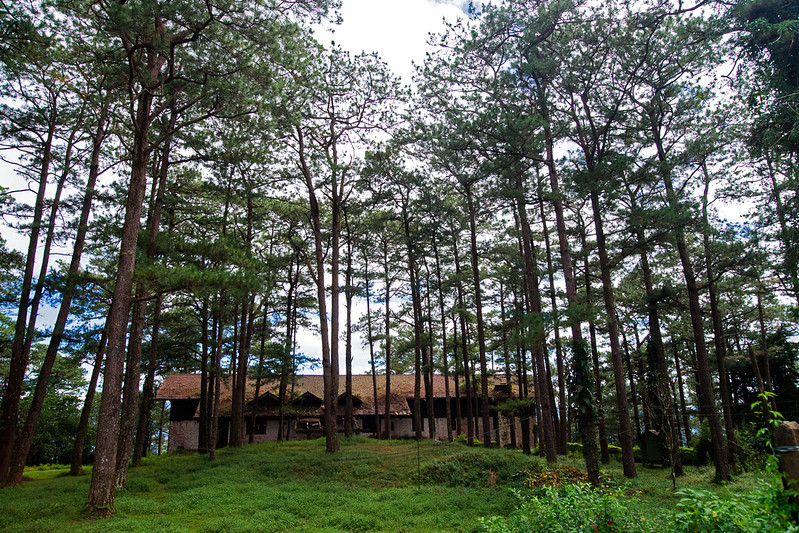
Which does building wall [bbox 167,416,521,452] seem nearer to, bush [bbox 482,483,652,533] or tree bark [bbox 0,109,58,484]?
tree bark [bbox 0,109,58,484]

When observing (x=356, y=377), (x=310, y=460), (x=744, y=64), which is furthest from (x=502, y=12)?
(x=356, y=377)

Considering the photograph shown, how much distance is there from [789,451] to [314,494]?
11201 millimetres

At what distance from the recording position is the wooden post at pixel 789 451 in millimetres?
2977

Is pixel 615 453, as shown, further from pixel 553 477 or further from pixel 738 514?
pixel 738 514

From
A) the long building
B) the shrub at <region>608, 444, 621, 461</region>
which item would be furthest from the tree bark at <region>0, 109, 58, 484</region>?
the shrub at <region>608, 444, 621, 461</region>

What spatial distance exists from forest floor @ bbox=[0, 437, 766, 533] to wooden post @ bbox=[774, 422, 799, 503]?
3.00 m

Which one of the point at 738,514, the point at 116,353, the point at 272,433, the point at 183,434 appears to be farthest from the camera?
the point at 272,433

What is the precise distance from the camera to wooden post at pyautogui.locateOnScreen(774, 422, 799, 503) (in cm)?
298

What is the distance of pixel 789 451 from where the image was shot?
3.01m

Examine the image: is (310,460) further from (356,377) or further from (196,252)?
(356,377)

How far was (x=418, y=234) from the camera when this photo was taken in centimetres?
2198

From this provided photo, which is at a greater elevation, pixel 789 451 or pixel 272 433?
pixel 789 451

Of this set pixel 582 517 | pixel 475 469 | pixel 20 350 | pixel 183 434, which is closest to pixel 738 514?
pixel 582 517

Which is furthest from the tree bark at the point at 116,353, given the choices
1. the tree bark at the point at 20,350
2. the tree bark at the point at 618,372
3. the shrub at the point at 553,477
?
the tree bark at the point at 618,372
